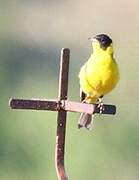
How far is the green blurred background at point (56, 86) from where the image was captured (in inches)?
148

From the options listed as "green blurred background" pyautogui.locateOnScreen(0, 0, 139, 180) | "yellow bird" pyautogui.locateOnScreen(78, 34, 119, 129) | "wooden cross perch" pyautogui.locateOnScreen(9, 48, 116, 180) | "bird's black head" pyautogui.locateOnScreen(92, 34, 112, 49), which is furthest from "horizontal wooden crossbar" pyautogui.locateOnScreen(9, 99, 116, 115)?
"green blurred background" pyautogui.locateOnScreen(0, 0, 139, 180)

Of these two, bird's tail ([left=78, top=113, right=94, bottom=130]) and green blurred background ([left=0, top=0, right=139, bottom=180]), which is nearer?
bird's tail ([left=78, top=113, right=94, bottom=130])

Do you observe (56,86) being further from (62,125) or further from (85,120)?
(62,125)

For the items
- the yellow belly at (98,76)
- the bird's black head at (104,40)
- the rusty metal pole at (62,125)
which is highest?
the bird's black head at (104,40)

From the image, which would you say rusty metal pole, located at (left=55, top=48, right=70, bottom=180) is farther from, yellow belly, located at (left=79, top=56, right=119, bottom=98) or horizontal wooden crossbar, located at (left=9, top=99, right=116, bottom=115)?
yellow belly, located at (left=79, top=56, right=119, bottom=98)

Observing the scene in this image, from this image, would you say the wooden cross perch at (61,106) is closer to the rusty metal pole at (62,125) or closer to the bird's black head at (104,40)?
the rusty metal pole at (62,125)

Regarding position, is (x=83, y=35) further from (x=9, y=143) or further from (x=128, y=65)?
(x=9, y=143)

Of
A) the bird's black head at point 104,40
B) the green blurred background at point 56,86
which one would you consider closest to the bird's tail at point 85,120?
the bird's black head at point 104,40

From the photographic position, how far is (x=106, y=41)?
5.87ft

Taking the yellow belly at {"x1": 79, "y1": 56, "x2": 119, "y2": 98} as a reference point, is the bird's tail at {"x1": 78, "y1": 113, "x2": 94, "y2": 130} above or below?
below

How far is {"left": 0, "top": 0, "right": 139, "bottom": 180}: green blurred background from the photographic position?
12.3 ft

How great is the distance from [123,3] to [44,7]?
0.41 m

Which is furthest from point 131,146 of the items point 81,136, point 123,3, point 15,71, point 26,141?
point 123,3

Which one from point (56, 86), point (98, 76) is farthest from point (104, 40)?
point (56, 86)
